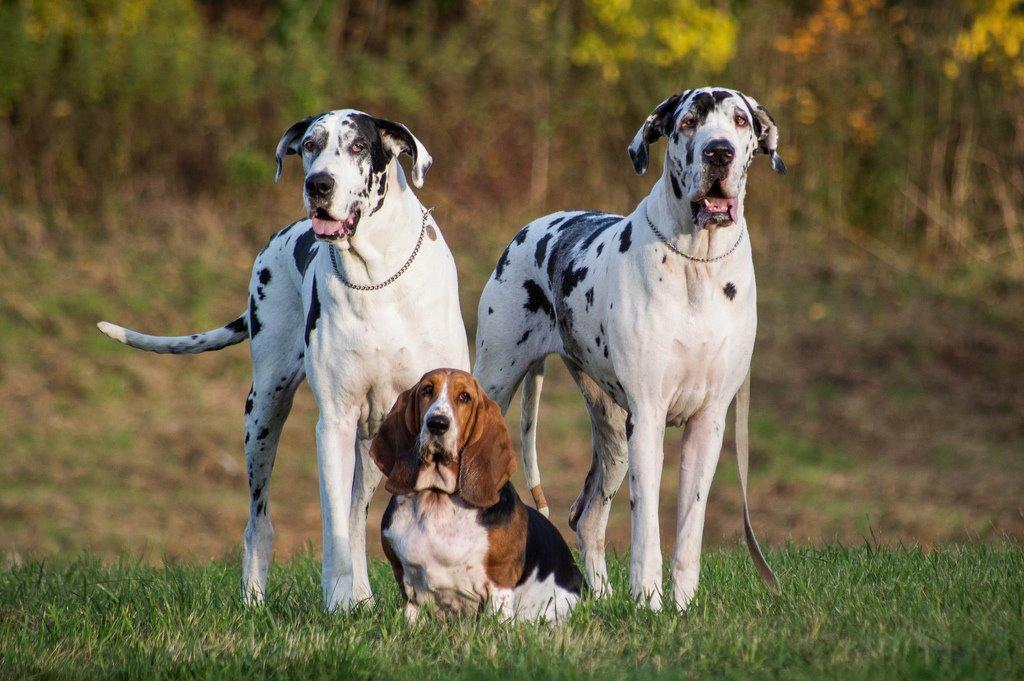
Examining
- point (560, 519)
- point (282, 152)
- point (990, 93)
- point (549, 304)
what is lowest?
point (560, 519)

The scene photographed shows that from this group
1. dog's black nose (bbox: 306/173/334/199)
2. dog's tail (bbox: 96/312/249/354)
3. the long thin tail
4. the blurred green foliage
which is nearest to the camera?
dog's black nose (bbox: 306/173/334/199)

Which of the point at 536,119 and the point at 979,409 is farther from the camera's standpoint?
the point at 536,119

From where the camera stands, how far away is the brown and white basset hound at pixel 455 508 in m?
5.47

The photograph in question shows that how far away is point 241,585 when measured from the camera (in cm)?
694

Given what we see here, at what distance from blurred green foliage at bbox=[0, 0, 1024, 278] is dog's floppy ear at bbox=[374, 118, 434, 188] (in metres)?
10.1

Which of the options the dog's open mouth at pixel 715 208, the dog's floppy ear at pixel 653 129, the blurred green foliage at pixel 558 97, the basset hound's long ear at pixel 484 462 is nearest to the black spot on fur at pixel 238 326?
the basset hound's long ear at pixel 484 462

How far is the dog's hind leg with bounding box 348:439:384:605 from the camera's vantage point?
21.0ft

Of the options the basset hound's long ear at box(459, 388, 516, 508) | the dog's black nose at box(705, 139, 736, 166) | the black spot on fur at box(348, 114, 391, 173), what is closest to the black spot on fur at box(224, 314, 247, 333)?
the black spot on fur at box(348, 114, 391, 173)

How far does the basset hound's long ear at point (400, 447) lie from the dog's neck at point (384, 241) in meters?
0.71

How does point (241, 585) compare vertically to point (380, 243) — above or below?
below

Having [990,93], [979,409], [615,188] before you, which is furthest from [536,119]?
[979,409]

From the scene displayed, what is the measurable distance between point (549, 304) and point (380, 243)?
1.13 m

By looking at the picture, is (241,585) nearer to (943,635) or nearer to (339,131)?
(339,131)

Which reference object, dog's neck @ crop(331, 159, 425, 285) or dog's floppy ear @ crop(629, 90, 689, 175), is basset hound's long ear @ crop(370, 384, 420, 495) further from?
dog's floppy ear @ crop(629, 90, 689, 175)
